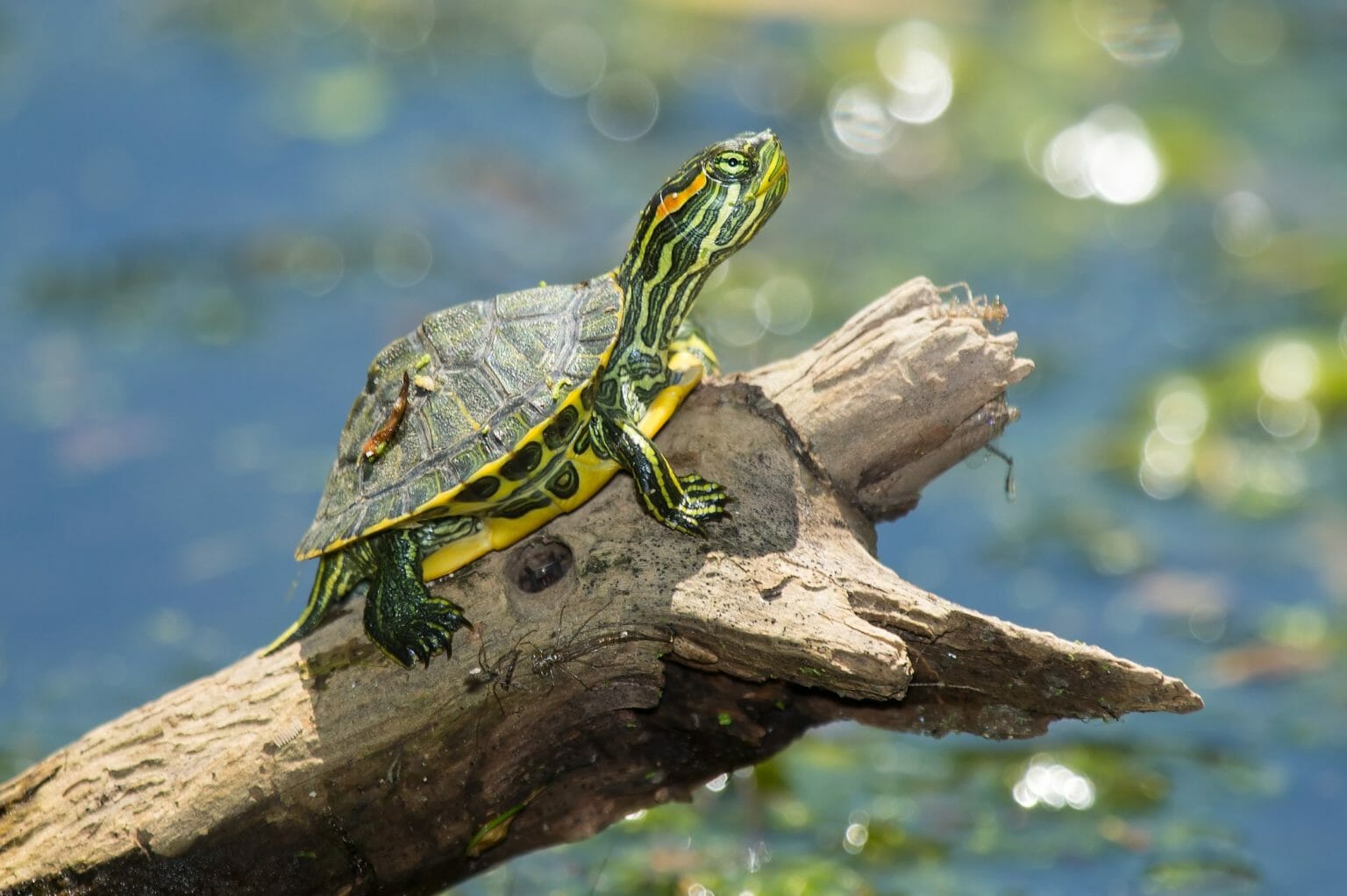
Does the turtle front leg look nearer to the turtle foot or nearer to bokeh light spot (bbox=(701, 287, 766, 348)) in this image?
the turtle foot

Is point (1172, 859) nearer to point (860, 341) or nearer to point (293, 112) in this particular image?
point (860, 341)

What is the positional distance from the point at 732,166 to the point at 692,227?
0.65 feet

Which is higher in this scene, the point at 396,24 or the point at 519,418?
the point at 396,24

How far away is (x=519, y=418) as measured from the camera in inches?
135

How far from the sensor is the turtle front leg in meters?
3.25

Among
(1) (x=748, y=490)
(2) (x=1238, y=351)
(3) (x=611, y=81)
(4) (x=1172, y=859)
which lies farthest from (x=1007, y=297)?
(1) (x=748, y=490)

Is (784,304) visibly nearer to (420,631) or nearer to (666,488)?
(666,488)

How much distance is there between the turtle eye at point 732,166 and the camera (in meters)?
3.52

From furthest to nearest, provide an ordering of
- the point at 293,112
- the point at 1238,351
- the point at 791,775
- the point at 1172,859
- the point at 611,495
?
the point at 293,112 < the point at 1238,351 < the point at 791,775 < the point at 1172,859 < the point at 611,495

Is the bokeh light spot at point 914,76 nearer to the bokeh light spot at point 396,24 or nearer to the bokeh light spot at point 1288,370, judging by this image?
the bokeh light spot at point 1288,370

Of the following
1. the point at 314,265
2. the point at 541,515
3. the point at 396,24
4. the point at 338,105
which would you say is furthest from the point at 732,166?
the point at 396,24

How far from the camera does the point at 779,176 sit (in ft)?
11.7

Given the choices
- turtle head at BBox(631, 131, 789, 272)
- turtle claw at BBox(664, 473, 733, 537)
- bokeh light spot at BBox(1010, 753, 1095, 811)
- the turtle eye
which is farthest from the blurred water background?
the turtle eye

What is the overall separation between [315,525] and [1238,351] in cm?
475
